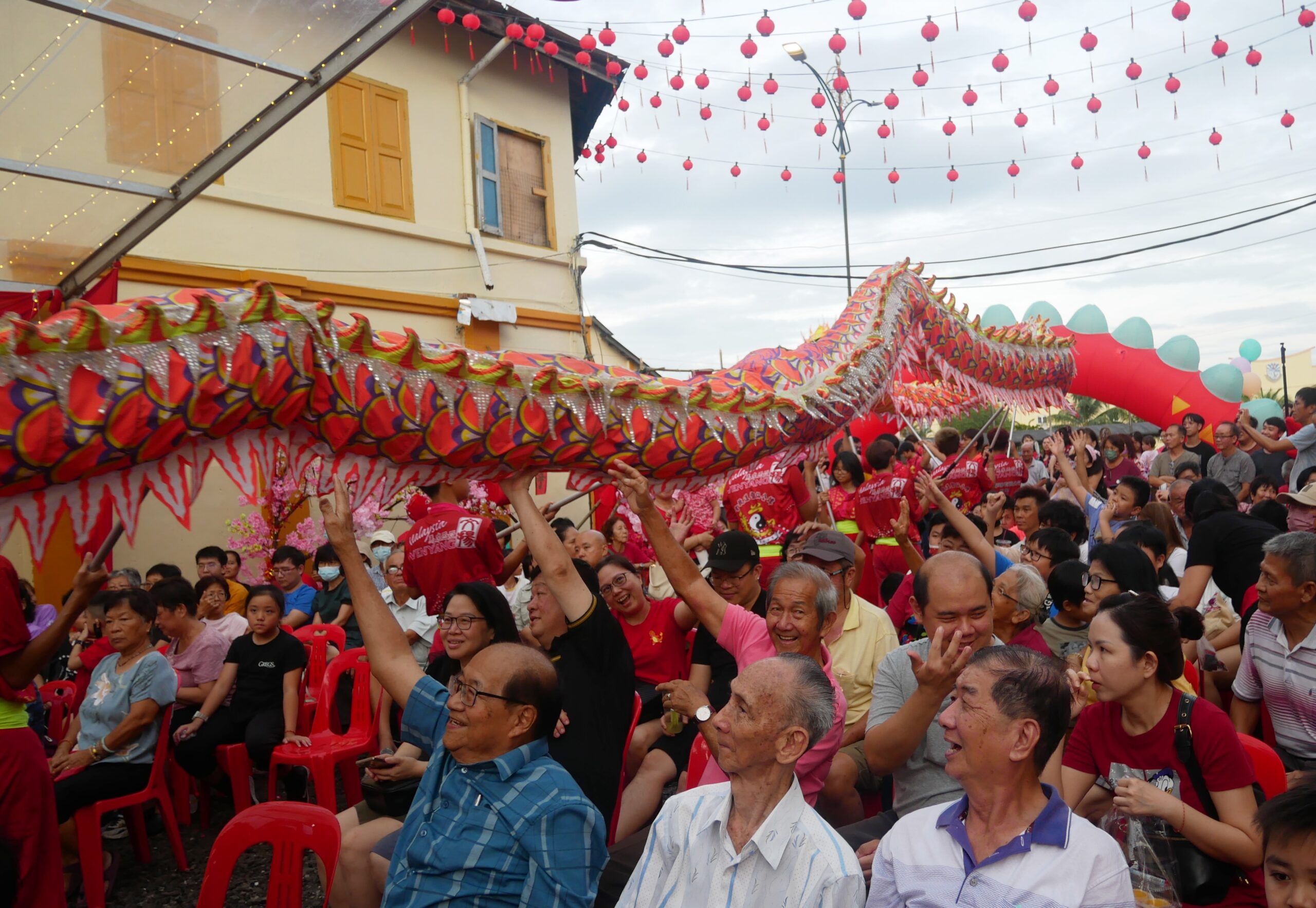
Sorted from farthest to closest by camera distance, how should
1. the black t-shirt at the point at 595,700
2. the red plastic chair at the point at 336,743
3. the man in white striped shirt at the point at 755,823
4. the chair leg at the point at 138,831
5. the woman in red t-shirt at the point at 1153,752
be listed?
the red plastic chair at the point at 336,743 → the chair leg at the point at 138,831 → the black t-shirt at the point at 595,700 → the woman in red t-shirt at the point at 1153,752 → the man in white striped shirt at the point at 755,823

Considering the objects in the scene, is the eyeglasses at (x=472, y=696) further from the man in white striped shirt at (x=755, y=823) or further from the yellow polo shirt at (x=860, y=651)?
the yellow polo shirt at (x=860, y=651)

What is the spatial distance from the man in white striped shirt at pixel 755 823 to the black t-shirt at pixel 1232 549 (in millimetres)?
2571

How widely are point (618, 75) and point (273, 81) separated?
27.0 feet

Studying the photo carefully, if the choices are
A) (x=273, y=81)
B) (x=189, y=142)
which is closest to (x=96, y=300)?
(x=189, y=142)

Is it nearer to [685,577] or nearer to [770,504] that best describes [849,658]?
[685,577]

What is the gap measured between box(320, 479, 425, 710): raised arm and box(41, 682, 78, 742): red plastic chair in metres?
3.11

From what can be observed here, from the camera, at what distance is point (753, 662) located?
2475mm

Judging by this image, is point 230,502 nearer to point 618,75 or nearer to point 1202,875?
point 618,75

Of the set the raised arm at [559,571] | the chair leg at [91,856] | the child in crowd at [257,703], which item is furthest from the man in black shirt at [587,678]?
the child in crowd at [257,703]

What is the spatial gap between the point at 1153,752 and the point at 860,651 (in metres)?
1.21

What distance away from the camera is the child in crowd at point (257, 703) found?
4.59m

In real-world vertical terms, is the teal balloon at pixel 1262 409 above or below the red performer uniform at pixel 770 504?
above

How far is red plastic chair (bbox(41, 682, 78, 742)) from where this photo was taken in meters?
4.92

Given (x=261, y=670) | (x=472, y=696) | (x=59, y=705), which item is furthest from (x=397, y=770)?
(x=59, y=705)
